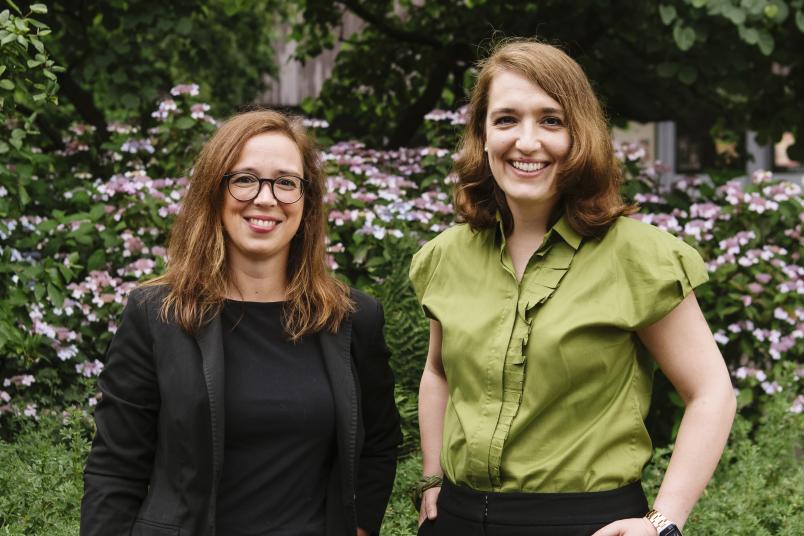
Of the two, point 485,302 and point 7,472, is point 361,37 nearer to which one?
point 7,472

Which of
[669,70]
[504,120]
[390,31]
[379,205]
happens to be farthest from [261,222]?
[390,31]

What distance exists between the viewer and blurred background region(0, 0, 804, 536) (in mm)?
3652

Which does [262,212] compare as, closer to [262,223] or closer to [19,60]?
[262,223]

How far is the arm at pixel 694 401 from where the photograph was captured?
6.28 ft

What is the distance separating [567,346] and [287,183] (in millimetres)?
696

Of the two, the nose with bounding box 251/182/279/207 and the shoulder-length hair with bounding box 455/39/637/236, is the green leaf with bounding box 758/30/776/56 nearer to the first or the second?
the shoulder-length hair with bounding box 455/39/637/236

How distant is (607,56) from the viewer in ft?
20.4

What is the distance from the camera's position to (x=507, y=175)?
2.04 meters

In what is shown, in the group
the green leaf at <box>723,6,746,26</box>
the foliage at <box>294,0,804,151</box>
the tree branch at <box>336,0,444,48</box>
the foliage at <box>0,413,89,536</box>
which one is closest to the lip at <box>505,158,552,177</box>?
the foliage at <box>294,0,804,151</box>

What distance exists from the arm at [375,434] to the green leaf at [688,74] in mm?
3156

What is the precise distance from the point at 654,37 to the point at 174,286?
147 inches

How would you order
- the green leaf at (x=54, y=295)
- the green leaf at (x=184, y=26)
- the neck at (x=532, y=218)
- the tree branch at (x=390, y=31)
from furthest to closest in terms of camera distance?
the tree branch at (x=390, y=31) → the green leaf at (x=184, y=26) → the green leaf at (x=54, y=295) → the neck at (x=532, y=218)

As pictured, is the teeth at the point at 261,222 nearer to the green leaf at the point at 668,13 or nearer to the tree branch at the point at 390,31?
the green leaf at the point at 668,13

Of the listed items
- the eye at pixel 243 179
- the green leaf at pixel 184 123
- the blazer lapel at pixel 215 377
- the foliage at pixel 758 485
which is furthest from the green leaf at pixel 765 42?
the blazer lapel at pixel 215 377
